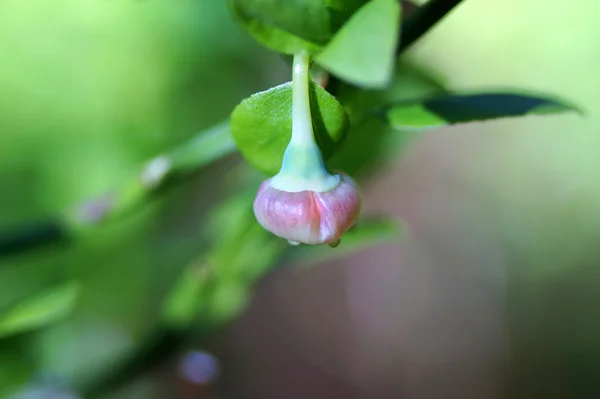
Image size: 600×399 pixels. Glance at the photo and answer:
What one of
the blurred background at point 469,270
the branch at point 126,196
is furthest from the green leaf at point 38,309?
the blurred background at point 469,270

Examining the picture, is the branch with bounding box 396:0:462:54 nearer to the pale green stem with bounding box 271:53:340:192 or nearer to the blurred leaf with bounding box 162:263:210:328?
the pale green stem with bounding box 271:53:340:192

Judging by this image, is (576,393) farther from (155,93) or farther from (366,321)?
(155,93)

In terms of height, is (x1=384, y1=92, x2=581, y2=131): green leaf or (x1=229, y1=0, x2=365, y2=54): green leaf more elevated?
(x1=229, y1=0, x2=365, y2=54): green leaf

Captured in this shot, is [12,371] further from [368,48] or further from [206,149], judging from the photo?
[368,48]

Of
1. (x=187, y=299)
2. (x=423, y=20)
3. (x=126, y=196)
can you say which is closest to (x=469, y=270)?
(x=187, y=299)

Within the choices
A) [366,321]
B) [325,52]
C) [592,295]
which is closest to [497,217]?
[592,295]

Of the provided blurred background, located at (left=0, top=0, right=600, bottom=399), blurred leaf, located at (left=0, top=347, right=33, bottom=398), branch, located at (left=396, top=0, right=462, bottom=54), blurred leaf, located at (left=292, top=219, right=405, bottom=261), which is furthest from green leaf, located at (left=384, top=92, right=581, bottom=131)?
blurred background, located at (left=0, top=0, right=600, bottom=399)
